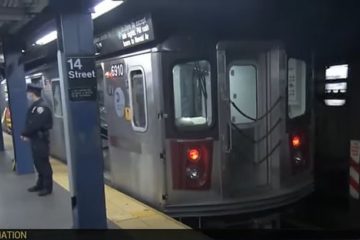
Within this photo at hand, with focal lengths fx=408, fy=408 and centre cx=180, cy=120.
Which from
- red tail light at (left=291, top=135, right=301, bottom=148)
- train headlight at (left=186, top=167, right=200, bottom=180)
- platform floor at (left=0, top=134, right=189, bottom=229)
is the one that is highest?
red tail light at (left=291, top=135, right=301, bottom=148)

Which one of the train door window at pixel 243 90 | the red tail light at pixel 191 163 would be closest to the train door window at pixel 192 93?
the red tail light at pixel 191 163

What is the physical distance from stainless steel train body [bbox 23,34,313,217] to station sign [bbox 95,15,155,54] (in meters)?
0.15

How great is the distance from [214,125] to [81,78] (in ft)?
5.06

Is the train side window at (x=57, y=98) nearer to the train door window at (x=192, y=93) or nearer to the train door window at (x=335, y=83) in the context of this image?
the train door window at (x=192, y=93)

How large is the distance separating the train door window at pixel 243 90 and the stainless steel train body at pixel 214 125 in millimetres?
12

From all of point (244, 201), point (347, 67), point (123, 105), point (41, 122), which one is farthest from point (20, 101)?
point (347, 67)

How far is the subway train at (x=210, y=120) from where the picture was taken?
171 inches

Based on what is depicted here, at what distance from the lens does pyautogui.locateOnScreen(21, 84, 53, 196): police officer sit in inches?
209

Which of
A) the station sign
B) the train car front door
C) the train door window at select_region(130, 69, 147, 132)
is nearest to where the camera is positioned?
the station sign

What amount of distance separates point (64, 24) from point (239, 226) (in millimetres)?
2770

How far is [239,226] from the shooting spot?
4496 mm

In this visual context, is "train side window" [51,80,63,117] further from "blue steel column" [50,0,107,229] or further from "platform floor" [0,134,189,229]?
"blue steel column" [50,0,107,229]

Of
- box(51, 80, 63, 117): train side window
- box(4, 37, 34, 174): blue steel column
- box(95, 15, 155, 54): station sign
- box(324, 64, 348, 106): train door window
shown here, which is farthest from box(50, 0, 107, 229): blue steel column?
box(51, 80, 63, 117): train side window

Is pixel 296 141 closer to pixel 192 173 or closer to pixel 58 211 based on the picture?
pixel 192 173
